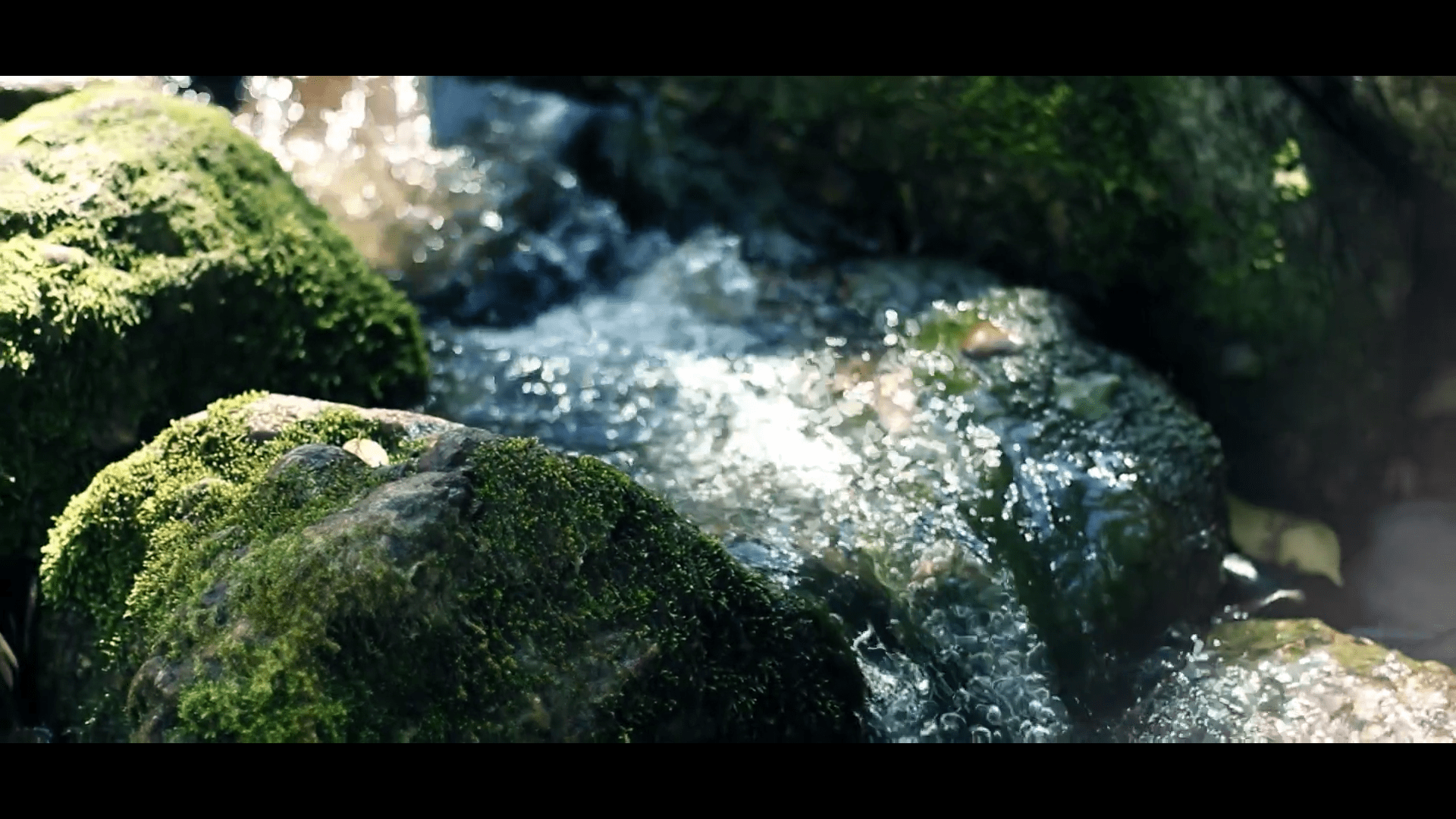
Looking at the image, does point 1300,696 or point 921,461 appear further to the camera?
point 921,461

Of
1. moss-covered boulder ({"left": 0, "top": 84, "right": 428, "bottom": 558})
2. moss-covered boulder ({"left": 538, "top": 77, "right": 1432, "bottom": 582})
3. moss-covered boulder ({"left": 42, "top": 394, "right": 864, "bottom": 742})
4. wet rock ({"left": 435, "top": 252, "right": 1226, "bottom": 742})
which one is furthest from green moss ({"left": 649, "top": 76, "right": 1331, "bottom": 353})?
moss-covered boulder ({"left": 42, "top": 394, "right": 864, "bottom": 742})

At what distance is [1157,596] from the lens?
4457 millimetres

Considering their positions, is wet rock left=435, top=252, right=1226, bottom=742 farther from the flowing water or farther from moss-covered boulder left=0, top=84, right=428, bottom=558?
moss-covered boulder left=0, top=84, right=428, bottom=558

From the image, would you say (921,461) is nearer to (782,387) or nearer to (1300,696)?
(782,387)

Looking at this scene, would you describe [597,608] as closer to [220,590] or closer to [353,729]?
[353,729]

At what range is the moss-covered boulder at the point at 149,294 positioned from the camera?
3646mm

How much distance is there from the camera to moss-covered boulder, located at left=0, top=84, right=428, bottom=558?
3646 millimetres

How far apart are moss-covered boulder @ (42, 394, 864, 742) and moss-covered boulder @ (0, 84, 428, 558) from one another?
1.37 ft

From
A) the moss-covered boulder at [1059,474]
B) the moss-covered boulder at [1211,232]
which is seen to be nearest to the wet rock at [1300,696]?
the moss-covered boulder at [1059,474]

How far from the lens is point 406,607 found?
106 inches

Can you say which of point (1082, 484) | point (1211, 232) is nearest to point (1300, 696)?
point (1082, 484)

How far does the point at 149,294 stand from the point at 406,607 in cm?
188

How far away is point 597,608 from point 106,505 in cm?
150

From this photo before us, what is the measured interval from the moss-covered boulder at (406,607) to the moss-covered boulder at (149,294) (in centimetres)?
42
